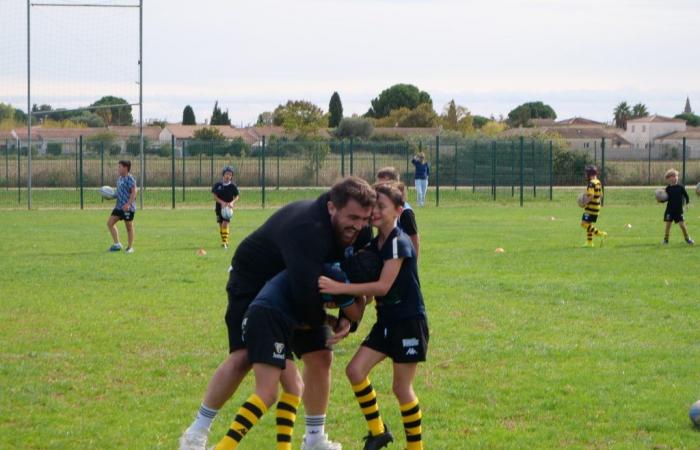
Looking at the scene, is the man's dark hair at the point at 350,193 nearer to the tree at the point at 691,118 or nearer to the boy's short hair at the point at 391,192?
the boy's short hair at the point at 391,192

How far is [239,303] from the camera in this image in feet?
21.4

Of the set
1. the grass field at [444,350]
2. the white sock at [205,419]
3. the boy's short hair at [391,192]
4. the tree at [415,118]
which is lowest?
the grass field at [444,350]

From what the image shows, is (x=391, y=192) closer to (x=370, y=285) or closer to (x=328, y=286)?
(x=370, y=285)

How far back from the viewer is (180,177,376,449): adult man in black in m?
5.97

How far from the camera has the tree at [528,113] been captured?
136725mm

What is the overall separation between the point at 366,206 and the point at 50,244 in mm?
17074

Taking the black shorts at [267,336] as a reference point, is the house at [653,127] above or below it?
above

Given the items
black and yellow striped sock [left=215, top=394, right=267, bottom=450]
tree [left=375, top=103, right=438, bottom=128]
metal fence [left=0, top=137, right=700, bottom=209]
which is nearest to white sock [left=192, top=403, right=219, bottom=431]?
black and yellow striped sock [left=215, top=394, right=267, bottom=450]

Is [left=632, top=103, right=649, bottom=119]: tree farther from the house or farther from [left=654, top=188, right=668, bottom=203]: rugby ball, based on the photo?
[left=654, top=188, right=668, bottom=203]: rugby ball

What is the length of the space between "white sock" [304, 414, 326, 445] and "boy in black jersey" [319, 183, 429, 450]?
1.00 feet

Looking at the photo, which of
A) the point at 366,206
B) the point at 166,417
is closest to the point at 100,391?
Answer: the point at 166,417

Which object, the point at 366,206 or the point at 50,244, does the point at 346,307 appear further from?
the point at 50,244

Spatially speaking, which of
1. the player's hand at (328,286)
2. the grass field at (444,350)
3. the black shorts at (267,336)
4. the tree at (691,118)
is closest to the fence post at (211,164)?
the grass field at (444,350)

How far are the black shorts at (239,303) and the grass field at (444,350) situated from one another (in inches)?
34.8
